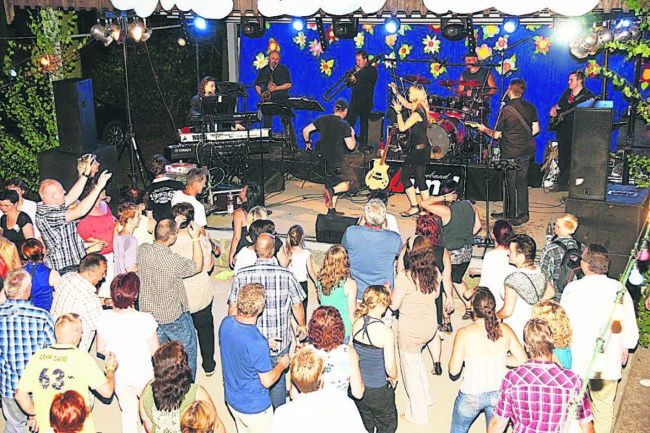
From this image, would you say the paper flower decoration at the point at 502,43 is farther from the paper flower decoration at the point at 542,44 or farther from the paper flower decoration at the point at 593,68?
the paper flower decoration at the point at 593,68

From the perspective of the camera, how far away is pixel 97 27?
915 centimetres

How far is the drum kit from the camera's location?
→ 10.4 m

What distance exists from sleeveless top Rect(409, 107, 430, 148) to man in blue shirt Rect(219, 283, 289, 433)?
4926 millimetres

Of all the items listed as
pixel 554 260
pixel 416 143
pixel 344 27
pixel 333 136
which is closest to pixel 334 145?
pixel 333 136

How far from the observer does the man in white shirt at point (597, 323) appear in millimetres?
4527

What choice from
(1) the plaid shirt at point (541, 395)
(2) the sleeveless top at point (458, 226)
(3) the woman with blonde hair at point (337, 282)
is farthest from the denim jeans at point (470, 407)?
(2) the sleeveless top at point (458, 226)

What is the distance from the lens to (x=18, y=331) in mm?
4246

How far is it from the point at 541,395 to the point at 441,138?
7102 mm

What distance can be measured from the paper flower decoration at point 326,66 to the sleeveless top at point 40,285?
317 inches

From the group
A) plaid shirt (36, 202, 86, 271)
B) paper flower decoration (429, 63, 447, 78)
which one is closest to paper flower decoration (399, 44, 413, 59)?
paper flower decoration (429, 63, 447, 78)

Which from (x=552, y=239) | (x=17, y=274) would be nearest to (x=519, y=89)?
(x=552, y=239)

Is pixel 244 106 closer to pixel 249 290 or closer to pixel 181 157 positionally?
pixel 181 157

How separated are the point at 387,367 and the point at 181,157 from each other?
607 cm

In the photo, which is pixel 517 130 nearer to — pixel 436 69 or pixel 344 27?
pixel 344 27
